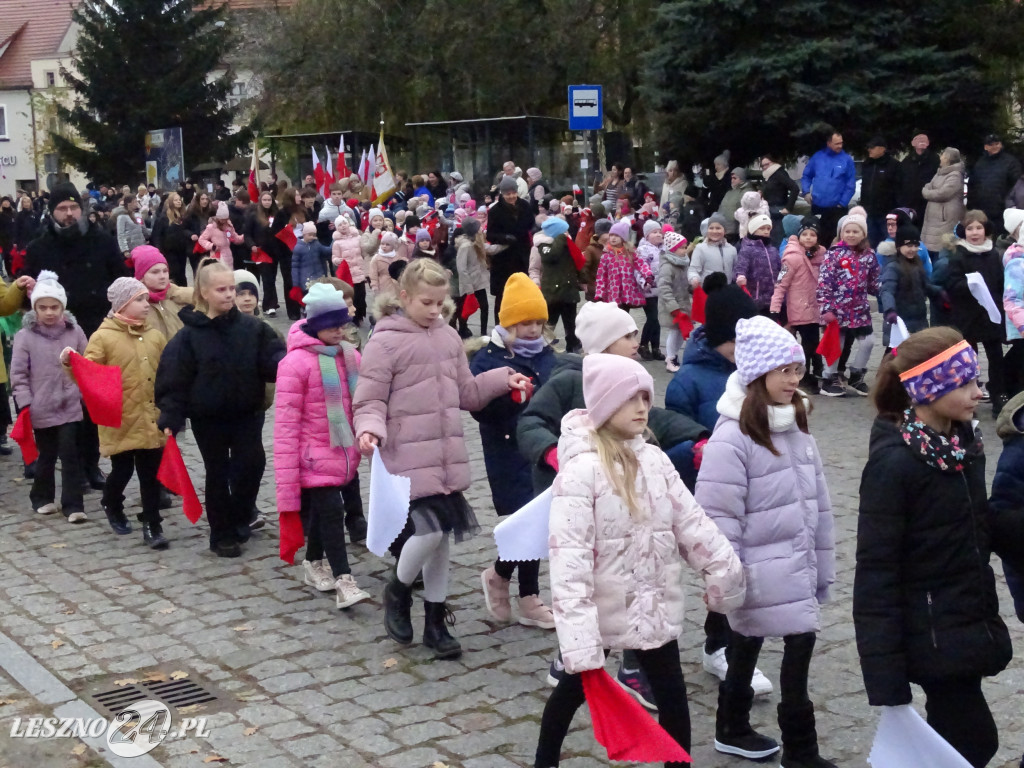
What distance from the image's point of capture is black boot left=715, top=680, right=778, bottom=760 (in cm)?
516

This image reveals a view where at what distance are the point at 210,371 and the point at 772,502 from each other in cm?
416

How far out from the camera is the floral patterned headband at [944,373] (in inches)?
163

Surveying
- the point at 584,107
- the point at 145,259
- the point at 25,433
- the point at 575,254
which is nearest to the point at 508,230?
the point at 575,254

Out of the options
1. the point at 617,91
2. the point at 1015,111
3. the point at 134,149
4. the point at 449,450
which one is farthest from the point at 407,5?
the point at 449,450

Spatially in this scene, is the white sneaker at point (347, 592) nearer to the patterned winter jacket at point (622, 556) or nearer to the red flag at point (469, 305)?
the patterned winter jacket at point (622, 556)

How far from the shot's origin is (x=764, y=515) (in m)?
4.95

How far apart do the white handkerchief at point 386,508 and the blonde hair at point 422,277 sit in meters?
0.85

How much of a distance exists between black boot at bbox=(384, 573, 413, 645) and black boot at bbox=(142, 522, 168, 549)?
8.50ft

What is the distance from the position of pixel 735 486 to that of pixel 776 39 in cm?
1818

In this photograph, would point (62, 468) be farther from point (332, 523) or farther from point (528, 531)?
point (528, 531)

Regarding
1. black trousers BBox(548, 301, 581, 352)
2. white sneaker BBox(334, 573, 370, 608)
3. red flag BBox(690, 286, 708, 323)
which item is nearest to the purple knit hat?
white sneaker BBox(334, 573, 370, 608)

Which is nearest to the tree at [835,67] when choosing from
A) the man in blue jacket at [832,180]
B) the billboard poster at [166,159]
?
the man in blue jacket at [832,180]

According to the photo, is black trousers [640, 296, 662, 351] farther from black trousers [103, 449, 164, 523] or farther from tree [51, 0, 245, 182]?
tree [51, 0, 245, 182]

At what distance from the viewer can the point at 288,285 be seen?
2155cm
